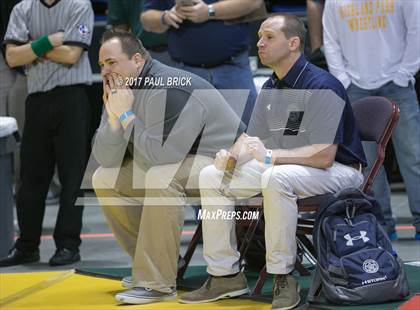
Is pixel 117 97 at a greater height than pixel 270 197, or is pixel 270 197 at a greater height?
pixel 117 97

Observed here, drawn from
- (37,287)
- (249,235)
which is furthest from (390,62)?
(37,287)

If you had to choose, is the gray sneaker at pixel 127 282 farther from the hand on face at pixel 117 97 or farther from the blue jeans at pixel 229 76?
the blue jeans at pixel 229 76

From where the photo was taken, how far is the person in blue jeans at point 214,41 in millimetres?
6988

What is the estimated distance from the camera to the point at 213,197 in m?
5.36

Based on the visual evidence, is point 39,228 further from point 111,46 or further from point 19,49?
point 111,46

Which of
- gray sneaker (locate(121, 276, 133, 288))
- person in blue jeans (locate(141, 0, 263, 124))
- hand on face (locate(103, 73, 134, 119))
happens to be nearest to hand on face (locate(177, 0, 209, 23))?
person in blue jeans (locate(141, 0, 263, 124))

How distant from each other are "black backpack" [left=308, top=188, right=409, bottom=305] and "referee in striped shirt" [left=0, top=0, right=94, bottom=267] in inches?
89.5

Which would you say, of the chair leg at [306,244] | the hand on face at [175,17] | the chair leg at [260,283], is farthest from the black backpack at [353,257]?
the hand on face at [175,17]

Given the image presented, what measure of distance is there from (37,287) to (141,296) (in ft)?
2.91

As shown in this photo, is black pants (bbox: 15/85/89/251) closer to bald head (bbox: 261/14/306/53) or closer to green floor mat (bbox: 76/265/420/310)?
green floor mat (bbox: 76/265/420/310)

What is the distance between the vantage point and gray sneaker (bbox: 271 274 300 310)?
197 inches

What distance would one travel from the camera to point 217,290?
535cm

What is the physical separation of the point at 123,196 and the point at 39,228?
1361mm

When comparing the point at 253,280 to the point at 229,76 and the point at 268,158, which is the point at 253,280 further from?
the point at 229,76
